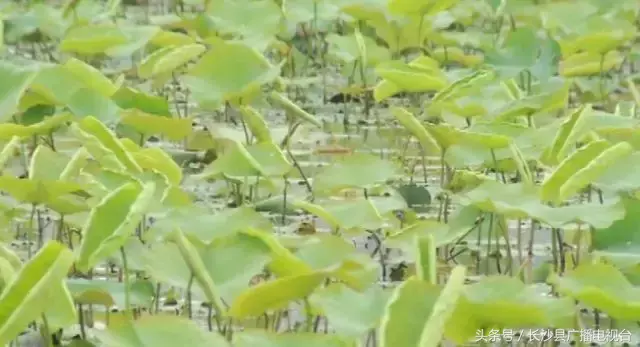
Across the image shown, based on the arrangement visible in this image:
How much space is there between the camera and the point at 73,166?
4.17ft

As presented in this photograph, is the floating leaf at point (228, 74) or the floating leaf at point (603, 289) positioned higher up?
the floating leaf at point (228, 74)

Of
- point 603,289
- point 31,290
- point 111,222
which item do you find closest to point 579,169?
point 603,289

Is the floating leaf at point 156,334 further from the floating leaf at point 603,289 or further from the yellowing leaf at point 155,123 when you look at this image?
the yellowing leaf at point 155,123

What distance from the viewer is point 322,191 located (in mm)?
1348

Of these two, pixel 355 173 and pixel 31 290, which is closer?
pixel 31 290

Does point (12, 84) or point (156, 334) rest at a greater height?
point (12, 84)

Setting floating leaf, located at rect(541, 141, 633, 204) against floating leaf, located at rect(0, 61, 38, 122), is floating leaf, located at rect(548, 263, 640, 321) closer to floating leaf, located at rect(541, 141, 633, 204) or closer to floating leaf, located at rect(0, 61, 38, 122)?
floating leaf, located at rect(541, 141, 633, 204)

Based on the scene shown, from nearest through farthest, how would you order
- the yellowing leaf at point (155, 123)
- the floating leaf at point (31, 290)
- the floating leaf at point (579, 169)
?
the floating leaf at point (31, 290) < the floating leaf at point (579, 169) < the yellowing leaf at point (155, 123)

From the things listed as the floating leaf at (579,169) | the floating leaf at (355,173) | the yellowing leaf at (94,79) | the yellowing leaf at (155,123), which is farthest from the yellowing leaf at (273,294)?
the yellowing leaf at (94,79)

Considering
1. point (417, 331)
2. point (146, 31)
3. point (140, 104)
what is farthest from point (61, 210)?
point (146, 31)

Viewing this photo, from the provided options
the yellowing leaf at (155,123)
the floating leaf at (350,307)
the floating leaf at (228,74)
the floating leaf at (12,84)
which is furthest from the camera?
the floating leaf at (228,74)

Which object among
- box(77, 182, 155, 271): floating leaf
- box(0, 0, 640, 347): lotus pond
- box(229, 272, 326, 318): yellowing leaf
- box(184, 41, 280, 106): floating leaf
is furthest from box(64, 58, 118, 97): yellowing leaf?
box(229, 272, 326, 318): yellowing leaf

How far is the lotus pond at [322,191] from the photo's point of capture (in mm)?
904

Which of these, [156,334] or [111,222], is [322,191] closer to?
[111,222]
